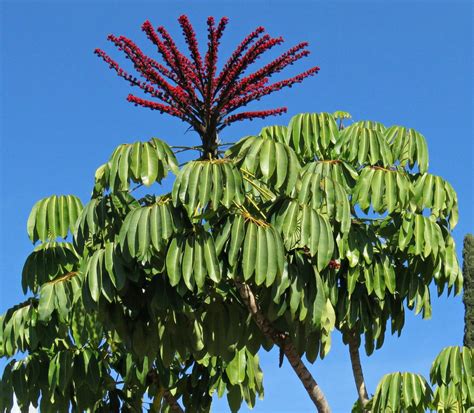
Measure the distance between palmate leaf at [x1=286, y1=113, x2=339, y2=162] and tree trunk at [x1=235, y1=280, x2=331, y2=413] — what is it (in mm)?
1437

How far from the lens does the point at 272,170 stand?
6.05 meters

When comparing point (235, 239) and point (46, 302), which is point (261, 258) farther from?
point (46, 302)

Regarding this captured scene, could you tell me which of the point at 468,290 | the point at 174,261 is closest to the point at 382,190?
the point at 174,261

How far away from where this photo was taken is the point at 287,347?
22.0 feet

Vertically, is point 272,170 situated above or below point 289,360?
above

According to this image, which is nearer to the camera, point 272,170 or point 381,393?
point 272,170

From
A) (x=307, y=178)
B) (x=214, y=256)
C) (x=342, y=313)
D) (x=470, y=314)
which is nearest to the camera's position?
(x=214, y=256)

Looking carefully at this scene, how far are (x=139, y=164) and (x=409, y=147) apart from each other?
7.65 ft

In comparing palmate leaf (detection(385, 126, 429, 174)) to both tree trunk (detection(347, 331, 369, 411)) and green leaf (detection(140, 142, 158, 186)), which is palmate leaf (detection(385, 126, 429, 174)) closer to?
tree trunk (detection(347, 331, 369, 411))

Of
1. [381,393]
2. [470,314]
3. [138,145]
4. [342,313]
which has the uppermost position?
[470,314]

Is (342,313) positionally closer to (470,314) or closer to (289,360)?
(289,360)

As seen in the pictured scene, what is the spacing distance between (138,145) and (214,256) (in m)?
0.83

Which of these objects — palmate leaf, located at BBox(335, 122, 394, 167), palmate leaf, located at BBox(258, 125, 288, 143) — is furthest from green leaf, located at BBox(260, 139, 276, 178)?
palmate leaf, located at BBox(258, 125, 288, 143)

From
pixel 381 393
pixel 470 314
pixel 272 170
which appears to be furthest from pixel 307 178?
pixel 470 314
